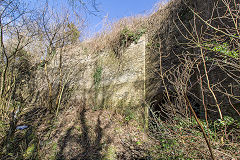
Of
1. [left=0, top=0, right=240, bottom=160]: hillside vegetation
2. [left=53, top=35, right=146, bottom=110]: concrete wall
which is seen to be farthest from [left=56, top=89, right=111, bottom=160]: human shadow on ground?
[left=53, top=35, right=146, bottom=110]: concrete wall

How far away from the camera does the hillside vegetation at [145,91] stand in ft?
10.6

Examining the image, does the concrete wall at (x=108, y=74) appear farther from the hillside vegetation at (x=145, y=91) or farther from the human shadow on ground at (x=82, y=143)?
the human shadow on ground at (x=82, y=143)

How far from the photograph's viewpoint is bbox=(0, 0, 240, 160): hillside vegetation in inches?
127

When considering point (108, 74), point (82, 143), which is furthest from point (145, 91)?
point (82, 143)

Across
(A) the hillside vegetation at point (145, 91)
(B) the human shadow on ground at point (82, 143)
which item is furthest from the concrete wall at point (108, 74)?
(B) the human shadow on ground at point (82, 143)

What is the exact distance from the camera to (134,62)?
643 centimetres

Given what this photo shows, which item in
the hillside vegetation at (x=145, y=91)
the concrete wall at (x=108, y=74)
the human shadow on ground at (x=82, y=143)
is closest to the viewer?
the hillside vegetation at (x=145, y=91)

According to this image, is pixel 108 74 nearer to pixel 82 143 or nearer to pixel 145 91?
pixel 145 91

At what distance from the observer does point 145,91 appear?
5715 mm

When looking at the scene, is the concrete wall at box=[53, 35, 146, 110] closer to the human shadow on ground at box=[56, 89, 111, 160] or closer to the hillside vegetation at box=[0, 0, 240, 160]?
the hillside vegetation at box=[0, 0, 240, 160]

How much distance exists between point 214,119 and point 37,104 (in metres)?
9.09


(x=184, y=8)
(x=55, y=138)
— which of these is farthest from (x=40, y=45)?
(x=184, y=8)

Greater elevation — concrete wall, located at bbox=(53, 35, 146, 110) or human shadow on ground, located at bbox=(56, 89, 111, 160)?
concrete wall, located at bbox=(53, 35, 146, 110)

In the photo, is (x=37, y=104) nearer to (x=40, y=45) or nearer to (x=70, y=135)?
(x=40, y=45)
